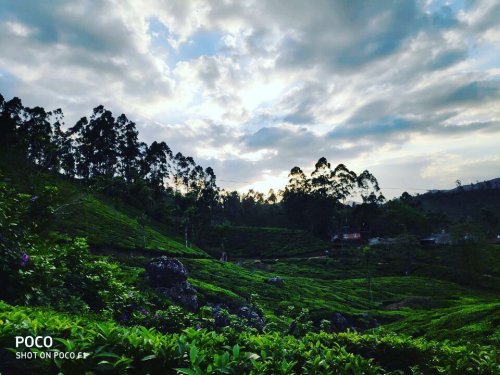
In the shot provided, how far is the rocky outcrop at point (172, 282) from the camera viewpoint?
105ft

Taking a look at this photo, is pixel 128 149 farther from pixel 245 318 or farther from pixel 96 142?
pixel 245 318

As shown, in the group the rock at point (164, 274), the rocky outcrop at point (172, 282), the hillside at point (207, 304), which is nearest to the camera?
the hillside at point (207, 304)

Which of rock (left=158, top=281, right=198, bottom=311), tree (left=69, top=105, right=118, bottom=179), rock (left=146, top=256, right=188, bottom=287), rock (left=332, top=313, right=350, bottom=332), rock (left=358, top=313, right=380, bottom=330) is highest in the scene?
tree (left=69, top=105, right=118, bottom=179)

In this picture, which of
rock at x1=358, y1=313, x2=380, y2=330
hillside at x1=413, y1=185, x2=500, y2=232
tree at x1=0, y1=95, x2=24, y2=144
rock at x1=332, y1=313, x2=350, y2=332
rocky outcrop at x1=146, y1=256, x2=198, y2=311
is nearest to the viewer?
rocky outcrop at x1=146, y1=256, x2=198, y2=311

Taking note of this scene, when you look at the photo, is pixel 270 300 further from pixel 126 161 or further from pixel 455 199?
pixel 455 199

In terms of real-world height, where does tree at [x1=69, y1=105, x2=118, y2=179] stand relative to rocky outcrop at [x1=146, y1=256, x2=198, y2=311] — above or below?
above

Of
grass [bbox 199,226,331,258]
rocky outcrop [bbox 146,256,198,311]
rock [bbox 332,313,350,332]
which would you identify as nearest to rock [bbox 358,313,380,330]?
rock [bbox 332,313,350,332]

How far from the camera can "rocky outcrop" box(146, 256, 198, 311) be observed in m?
31.9

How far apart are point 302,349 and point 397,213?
108 m

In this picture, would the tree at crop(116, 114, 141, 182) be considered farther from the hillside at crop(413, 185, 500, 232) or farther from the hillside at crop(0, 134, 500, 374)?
the hillside at crop(413, 185, 500, 232)

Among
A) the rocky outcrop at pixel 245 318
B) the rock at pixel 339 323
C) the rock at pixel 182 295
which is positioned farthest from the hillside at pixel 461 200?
the rock at pixel 182 295

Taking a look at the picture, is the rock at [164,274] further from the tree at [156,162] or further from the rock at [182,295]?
the tree at [156,162]

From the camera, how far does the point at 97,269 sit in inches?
491

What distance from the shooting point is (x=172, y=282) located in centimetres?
3284
